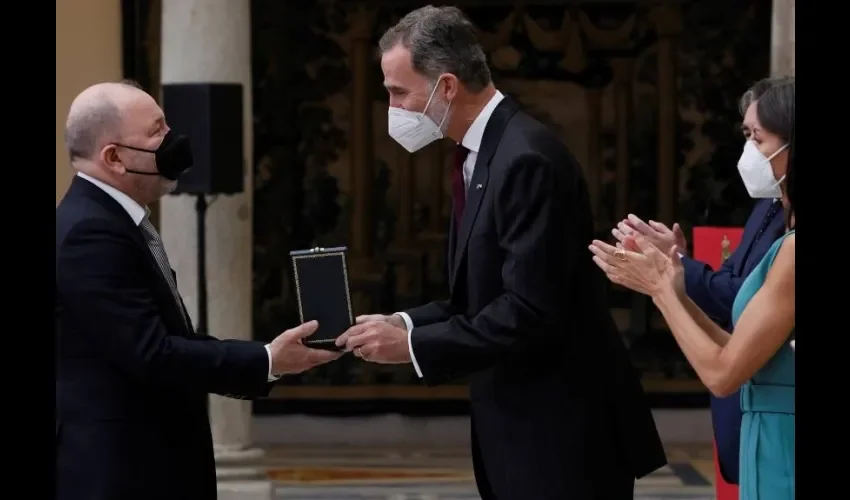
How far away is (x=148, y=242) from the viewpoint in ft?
10.5

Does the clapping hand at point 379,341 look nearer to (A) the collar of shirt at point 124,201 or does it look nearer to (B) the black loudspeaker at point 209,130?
(A) the collar of shirt at point 124,201

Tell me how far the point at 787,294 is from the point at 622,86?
25.8ft

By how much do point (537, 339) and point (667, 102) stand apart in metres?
7.60

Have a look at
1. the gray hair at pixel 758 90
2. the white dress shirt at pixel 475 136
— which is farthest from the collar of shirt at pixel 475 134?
the gray hair at pixel 758 90

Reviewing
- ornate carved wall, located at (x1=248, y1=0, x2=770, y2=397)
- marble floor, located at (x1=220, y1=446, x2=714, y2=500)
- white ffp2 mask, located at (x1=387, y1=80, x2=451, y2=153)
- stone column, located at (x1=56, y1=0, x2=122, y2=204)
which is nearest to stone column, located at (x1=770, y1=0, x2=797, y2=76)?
marble floor, located at (x1=220, y1=446, x2=714, y2=500)

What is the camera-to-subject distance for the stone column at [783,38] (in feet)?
23.2

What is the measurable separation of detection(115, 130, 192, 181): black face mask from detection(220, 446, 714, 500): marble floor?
3932mm

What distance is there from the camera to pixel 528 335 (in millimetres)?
3031

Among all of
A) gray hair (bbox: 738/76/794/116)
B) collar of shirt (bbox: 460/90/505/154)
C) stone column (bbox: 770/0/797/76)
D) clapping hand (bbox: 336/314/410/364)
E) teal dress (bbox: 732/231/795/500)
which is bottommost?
teal dress (bbox: 732/231/795/500)

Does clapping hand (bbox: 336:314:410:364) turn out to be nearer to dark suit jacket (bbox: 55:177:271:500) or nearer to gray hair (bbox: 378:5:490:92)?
dark suit jacket (bbox: 55:177:271:500)

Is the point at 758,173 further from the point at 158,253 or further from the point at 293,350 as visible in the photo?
the point at 158,253

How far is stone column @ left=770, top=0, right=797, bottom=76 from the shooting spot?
7086 millimetres
